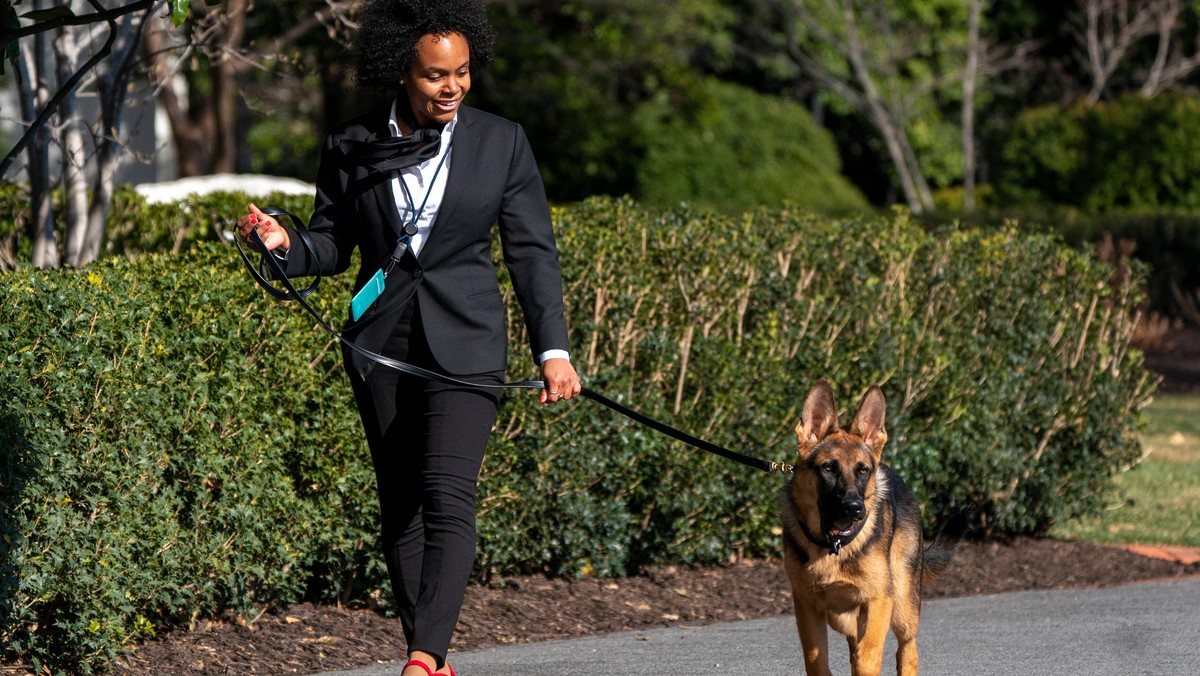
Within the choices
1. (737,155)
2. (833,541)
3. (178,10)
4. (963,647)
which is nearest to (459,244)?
(178,10)

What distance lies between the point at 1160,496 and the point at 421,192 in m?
7.82

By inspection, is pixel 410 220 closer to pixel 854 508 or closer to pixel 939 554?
pixel 854 508

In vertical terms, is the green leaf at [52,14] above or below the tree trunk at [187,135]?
above

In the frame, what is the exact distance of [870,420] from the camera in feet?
17.6

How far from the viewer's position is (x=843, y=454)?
5137mm

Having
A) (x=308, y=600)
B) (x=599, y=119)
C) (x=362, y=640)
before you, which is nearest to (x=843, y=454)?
(x=362, y=640)

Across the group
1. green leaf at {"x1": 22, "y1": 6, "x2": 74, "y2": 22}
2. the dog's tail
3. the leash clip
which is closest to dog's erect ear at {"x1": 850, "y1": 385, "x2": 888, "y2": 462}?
the leash clip

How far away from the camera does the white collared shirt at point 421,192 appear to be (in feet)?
14.8

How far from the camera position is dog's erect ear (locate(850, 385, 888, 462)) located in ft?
17.5

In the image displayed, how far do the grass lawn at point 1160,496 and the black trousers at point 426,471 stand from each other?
5433 millimetres

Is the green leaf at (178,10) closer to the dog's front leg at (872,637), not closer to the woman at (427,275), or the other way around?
the woman at (427,275)

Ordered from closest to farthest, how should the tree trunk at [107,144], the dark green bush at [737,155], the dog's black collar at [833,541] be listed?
the dog's black collar at [833,541], the tree trunk at [107,144], the dark green bush at [737,155]

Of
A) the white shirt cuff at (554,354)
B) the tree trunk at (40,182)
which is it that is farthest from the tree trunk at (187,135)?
the white shirt cuff at (554,354)

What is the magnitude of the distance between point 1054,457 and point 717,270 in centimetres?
252
